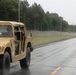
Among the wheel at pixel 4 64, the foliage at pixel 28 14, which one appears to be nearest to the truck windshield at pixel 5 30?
the wheel at pixel 4 64

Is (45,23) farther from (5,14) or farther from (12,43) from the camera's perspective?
(12,43)

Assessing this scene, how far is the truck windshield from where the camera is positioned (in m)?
13.1

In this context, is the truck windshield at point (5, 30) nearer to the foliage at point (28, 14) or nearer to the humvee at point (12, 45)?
the humvee at point (12, 45)

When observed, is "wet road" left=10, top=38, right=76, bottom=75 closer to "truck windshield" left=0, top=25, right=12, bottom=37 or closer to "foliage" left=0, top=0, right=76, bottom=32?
"truck windshield" left=0, top=25, right=12, bottom=37

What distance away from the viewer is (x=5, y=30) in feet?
44.0

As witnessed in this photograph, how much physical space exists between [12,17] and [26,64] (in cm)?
7409

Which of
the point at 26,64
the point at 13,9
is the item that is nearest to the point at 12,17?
the point at 13,9

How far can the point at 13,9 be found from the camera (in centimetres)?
8681

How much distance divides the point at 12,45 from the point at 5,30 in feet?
3.75

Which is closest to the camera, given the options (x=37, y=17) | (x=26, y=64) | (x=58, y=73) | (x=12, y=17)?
(x=58, y=73)

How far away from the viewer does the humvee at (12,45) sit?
11500 mm

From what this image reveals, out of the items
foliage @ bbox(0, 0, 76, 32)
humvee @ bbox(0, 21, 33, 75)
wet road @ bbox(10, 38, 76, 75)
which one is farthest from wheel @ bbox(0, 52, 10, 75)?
foliage @ bbox(0, 0, 76, 32)

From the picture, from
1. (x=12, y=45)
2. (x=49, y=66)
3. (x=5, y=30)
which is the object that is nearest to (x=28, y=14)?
(x=49, y=66)

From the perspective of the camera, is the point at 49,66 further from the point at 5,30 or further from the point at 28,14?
the point at 28,14
